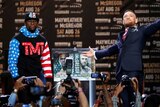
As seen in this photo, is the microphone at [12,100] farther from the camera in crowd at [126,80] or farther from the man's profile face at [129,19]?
the man's profile face at [129,19]

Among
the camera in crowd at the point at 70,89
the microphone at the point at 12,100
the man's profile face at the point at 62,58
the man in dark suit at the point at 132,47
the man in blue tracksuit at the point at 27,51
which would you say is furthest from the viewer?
the man's profile face at the point at 62,58

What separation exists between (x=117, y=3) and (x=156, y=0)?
33.5 inches

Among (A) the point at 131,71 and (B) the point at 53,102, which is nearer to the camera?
(B) the point at 53,102

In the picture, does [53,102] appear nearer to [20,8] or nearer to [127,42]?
[127,42]

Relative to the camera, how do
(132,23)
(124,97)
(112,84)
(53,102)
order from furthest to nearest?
(112,84) < (132,23) < (124,97) < (53,102)

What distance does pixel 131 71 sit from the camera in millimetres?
5883

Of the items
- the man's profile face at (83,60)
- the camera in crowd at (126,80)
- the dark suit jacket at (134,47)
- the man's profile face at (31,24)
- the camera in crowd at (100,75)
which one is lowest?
the man's profile face at (83,60)

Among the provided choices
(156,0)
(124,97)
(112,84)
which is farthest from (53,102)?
(156,0)

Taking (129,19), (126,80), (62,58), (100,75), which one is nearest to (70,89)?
(100,75)

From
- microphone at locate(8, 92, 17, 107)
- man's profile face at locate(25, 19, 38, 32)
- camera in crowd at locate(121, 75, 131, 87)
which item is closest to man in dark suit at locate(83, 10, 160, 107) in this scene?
camera in crowd at locate(121, 75, 131, 87)

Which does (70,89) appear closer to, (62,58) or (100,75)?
(100,75)

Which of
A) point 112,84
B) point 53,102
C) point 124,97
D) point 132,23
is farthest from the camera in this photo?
point 112,84

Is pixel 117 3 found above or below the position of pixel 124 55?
above

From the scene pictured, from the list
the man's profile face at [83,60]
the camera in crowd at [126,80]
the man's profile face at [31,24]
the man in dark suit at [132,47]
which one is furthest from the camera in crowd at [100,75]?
the man's profile face at [83,60]
